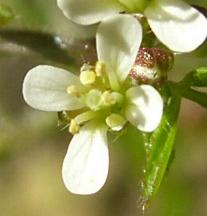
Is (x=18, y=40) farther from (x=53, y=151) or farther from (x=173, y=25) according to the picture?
(x=53, y=151)

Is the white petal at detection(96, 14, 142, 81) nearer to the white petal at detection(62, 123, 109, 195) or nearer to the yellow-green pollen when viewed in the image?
the yellow-green pollen

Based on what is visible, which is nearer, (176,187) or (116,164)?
(176,187)

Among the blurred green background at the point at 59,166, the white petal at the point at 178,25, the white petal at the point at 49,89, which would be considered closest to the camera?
the white petal at the point at 178,25

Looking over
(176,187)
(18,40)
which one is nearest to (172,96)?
(18,40)

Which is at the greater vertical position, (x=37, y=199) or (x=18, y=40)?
(x=18, y=40)

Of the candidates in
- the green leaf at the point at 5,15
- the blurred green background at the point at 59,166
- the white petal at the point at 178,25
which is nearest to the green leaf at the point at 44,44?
the green leaf at the point at 5,15

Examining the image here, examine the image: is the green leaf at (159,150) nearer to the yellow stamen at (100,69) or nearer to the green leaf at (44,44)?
the yellow stamen at (100,69)

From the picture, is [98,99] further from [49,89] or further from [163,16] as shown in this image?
[163,16]

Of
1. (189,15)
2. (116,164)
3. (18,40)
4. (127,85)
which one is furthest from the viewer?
(116,164)
